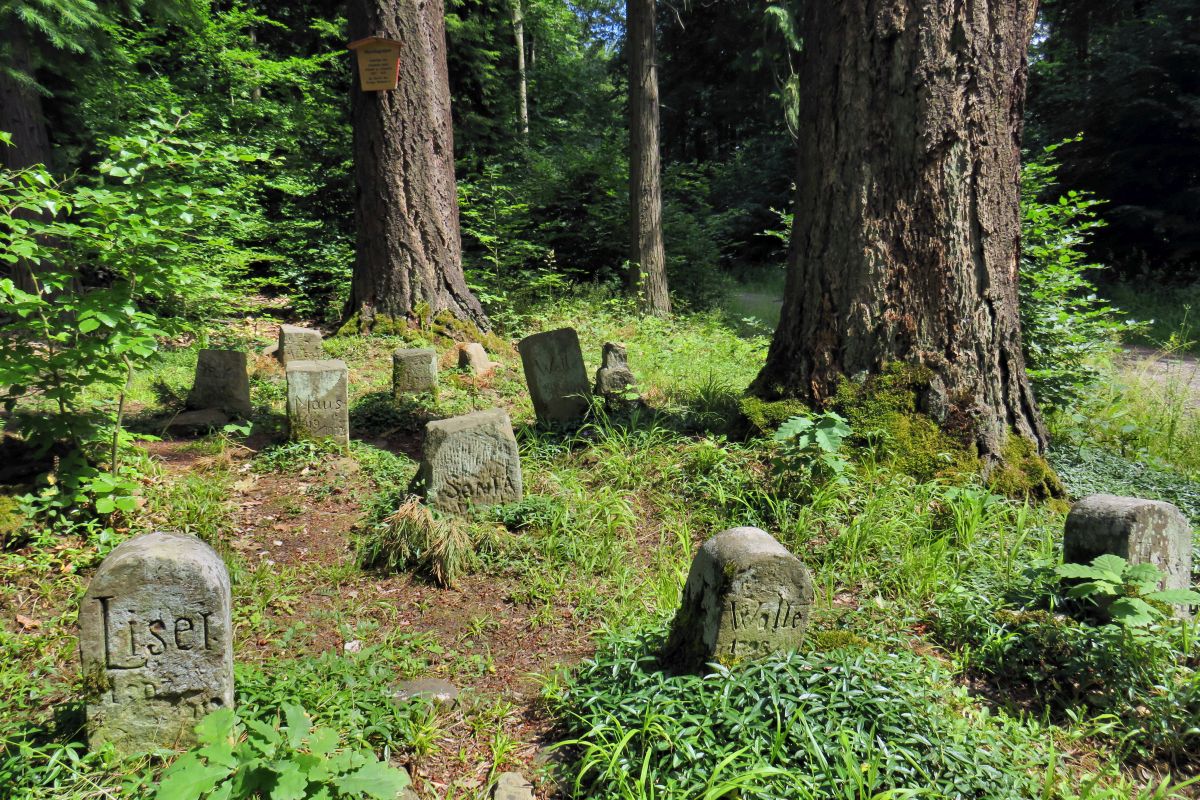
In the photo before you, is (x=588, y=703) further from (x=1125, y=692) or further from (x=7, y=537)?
(x=7, y=537)

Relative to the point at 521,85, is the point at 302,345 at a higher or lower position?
lower

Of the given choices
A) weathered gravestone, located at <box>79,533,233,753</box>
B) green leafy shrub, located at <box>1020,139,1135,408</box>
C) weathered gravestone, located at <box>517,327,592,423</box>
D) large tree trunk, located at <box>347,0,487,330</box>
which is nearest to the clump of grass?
weathered gravestone, located at <box>79,533,233,753</box>

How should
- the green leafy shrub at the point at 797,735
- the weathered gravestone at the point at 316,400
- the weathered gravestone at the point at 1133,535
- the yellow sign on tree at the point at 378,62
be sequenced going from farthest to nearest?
the yellow sign on tree at the point at 378,62 → the weathered gravestone at the point at 316,400 → the weathered gravestone at the point at 1133,535 → the green leafy shrub at the point at 797,735

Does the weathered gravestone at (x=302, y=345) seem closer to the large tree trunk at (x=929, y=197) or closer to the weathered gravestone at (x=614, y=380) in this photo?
the weathered gravestone at (x=614, y=380)

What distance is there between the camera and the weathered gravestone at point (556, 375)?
5848 mm

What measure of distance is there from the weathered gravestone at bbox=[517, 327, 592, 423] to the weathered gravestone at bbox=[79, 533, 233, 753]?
3481 mm

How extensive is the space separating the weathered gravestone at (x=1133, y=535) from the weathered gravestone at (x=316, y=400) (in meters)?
4.73

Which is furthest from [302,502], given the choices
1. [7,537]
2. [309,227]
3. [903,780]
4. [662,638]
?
[309,227]

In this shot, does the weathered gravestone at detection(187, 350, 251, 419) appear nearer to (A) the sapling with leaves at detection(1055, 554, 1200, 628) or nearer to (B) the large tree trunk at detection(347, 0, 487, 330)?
(B) the large tree trunk at detection(347, 0, 487, 330)

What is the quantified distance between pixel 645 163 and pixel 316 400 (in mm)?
8038

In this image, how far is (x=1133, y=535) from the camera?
3.26 m

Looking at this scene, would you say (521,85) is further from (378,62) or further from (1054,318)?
(1054,318)

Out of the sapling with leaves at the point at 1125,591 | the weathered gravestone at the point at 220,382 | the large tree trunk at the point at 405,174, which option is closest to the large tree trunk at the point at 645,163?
the large tree trunk at the point at 405,174

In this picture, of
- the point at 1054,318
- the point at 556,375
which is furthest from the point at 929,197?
the point at 556,375
